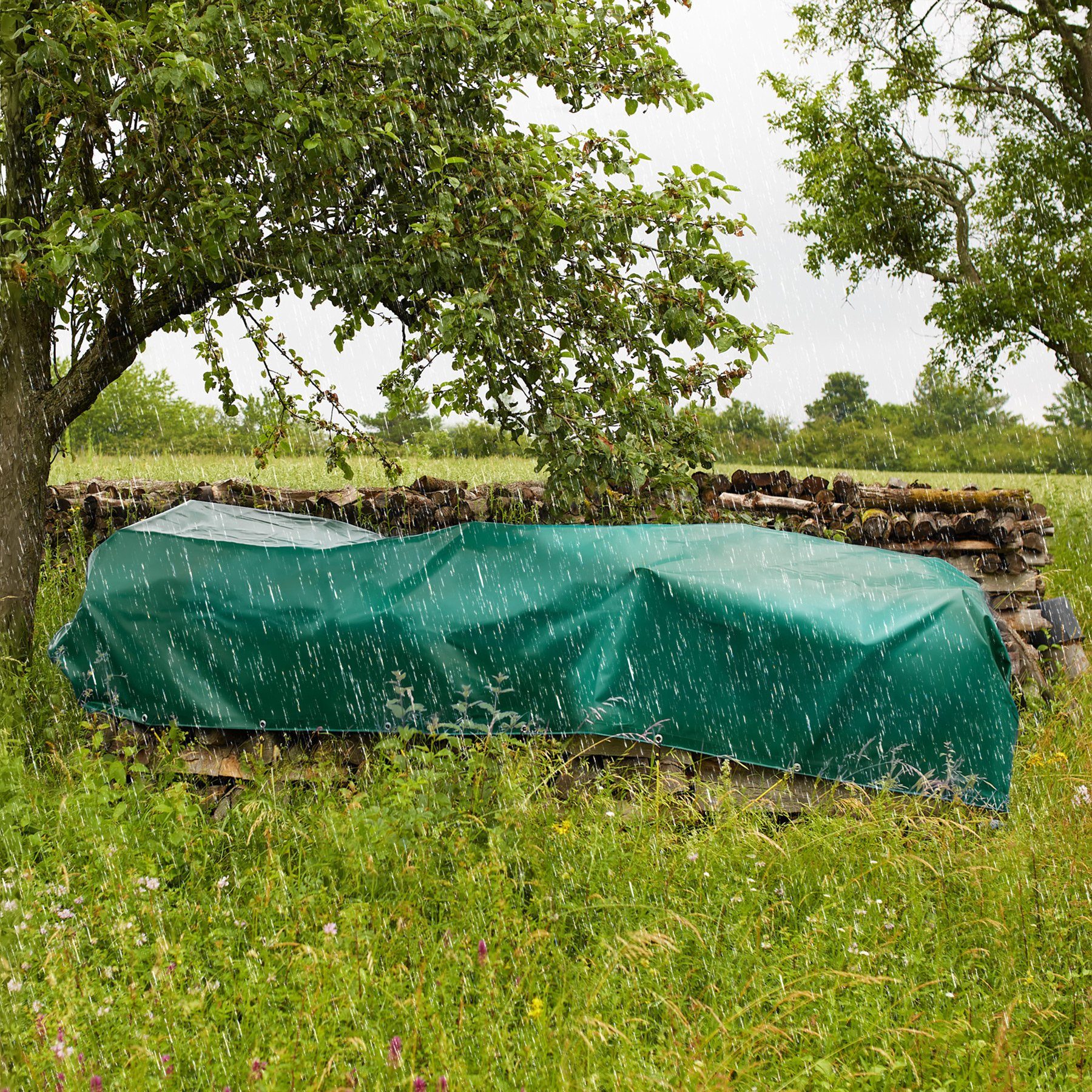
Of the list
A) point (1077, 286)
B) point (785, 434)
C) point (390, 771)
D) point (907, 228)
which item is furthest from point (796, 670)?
point (785, 434)

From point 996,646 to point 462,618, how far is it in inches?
112

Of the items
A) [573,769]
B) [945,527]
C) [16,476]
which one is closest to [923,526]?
[945,527]

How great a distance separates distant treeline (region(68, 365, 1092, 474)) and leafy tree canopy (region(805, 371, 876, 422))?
7cm

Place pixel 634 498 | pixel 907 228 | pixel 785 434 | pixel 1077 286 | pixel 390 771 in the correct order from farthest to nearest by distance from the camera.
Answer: pixel 785 434 → pixel 907 228 → pixel 1077 286 → pixel 634 498 → pixel 390 771

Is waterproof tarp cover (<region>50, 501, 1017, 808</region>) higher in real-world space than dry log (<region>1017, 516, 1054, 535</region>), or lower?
lower

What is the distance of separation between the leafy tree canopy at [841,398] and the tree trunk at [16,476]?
215ft

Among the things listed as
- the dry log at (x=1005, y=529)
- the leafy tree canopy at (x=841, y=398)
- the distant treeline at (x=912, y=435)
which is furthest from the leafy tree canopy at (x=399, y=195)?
the leafy tree canopy at (x=841, y=398)

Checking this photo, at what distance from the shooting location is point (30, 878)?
3.73 metres

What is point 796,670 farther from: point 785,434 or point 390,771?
point 785,434

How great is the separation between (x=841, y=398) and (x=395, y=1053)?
2841 inches

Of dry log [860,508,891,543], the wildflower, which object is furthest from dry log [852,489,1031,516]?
the wildflower

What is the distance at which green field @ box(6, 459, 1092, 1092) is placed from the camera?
8.87 ft

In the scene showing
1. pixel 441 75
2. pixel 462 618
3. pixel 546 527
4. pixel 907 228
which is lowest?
pixel 462 618

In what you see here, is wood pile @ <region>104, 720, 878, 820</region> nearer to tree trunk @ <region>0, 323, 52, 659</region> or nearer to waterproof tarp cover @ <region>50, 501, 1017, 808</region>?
waterproof tarp cover @ <region>50, 501, 1017, 808</region>
